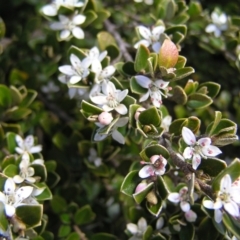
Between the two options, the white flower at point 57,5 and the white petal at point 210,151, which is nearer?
the white petal at point 210,151

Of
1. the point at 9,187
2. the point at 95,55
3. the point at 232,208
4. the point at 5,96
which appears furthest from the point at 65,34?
the point at 232,208

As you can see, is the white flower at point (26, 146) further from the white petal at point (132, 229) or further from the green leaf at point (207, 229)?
the green leaf at point (207, 229)

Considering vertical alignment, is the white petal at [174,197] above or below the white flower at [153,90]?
below

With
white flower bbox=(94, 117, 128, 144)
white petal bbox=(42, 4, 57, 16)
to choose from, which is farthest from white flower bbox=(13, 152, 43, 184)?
white petal bbox=(42, 4, 57, 16)

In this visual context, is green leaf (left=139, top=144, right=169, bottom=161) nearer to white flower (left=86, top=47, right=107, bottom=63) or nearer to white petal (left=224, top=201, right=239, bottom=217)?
white petal (left=224, top=201, right=239, bottom=217)

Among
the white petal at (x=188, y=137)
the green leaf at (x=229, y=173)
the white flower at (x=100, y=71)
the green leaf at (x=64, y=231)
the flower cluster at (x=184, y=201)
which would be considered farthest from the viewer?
the green leaf at (x=64, y=231)

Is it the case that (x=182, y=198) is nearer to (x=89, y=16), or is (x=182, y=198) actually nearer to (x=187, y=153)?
(x=187, y=153)

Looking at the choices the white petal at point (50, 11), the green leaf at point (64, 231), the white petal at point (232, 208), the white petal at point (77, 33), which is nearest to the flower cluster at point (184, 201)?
the white petal at point (232, 208)
